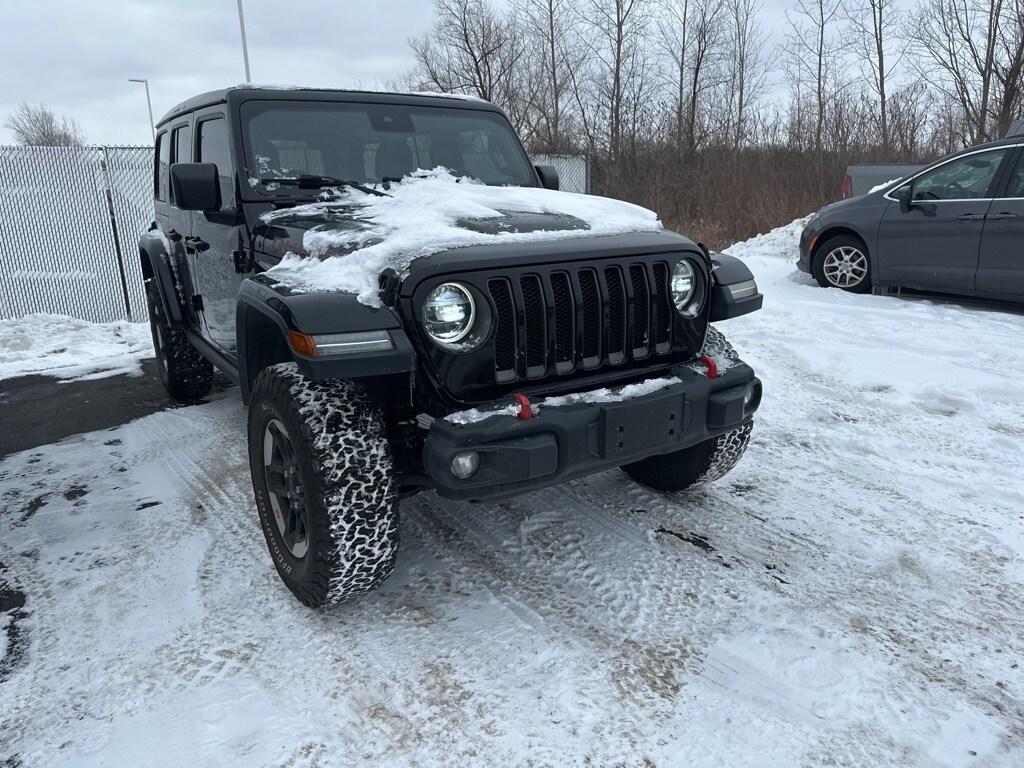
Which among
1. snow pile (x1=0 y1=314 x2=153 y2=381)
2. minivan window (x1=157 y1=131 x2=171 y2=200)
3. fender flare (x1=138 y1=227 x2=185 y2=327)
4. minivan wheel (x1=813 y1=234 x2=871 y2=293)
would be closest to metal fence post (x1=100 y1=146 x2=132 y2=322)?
snow pile (x1=0 y1=314 x2=153 y2=381)

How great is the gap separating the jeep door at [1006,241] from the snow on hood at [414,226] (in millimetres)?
5131

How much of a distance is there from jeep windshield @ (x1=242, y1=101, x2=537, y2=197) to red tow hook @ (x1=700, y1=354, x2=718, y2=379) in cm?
171

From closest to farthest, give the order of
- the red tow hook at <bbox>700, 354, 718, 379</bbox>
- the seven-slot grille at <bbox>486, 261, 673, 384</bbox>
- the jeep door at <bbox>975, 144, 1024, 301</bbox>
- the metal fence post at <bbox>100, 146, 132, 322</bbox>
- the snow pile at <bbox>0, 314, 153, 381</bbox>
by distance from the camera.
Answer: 1. the seven-slot grille at <bbox>486, 261, 673, 384</bbox>
2. the red tow hook at <bbox>700, 354, 718, 379</bbox>
3. the jeep door at <bbox>975, 144, 1024, 301</bbox>
4. the snow pile at <bbox>0, 314, 153, 381</bbox>
5. the metal fence post at <bbox>100, 146, 132, 322</bbox>

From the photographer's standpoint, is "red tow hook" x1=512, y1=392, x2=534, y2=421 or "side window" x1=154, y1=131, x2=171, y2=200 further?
"side window" x1=154, y1=131, x2=171, y2=200

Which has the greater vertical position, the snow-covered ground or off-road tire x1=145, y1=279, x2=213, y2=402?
off-road tire x1=145, y1=279, x2=213, y2=402

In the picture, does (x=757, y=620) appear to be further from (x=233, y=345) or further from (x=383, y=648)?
(x=233, y=345)

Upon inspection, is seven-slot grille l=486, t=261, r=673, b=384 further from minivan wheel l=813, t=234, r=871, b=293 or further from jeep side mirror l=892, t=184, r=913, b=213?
minivan wheel l=813, t=234, r=871, b=293

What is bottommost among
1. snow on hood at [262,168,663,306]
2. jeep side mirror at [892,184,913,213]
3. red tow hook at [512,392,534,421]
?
red tow hook at [512,392,534,421]

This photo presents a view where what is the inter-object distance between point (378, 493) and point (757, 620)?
1.41 metres

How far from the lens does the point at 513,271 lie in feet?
8.29

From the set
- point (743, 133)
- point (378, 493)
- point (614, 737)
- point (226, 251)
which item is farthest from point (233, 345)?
point (743, 133)

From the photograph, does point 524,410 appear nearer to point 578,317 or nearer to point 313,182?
point 578,317

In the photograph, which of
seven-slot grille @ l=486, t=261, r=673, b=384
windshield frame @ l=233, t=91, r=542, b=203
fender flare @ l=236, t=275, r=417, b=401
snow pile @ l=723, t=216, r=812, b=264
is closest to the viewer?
fender flare @ l=236, t=275, r=417, b=401

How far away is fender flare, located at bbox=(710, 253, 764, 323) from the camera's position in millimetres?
3080
